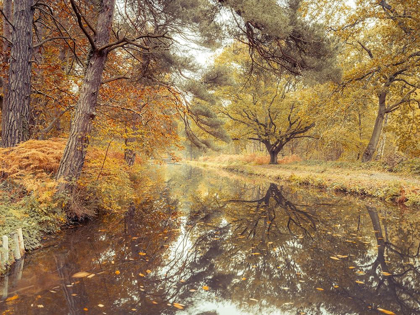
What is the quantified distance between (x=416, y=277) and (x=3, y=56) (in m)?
10.6

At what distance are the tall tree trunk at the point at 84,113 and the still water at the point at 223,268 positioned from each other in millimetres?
1387

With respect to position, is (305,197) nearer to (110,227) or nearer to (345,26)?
(345,26)

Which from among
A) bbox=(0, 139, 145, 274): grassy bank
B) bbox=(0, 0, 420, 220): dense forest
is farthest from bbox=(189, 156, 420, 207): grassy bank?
bbox=(0, 139, 145, 274): grassy bank

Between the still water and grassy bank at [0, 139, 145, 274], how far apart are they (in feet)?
1.50

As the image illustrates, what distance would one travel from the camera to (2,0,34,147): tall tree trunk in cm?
664

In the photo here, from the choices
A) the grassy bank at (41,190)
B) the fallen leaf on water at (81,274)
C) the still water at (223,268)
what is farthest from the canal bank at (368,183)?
the fallen leaf on water at (81,274)

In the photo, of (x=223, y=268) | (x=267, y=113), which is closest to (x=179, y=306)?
(x=223, y=268)

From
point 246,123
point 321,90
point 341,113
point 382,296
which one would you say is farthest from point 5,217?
point 246,123

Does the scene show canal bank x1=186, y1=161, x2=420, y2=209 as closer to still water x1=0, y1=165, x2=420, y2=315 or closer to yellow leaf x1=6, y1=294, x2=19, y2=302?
still water x1=0, y1=165, x2=420, y2=315

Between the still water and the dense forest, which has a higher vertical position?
the dense forest

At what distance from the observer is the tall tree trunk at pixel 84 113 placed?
629 cm

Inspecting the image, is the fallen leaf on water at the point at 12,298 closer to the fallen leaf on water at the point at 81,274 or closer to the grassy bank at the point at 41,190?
→ the fallen leaf on water at the point at 81,274

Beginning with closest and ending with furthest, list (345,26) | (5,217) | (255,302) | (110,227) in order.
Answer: (255,302), (5,217), (110,227), (345,26)

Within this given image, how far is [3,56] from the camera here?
24.7 feet
